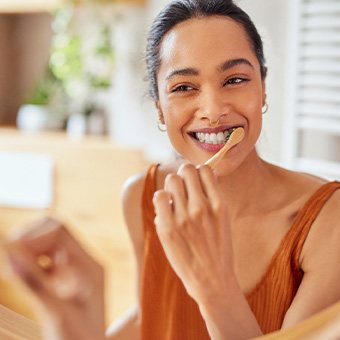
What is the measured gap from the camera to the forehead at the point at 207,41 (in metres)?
0.28

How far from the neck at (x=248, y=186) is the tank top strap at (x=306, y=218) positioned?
0.07ft

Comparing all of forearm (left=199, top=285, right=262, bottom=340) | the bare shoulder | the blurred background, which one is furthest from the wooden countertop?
forearm (left=199, top=285, right=262, bottom=340)

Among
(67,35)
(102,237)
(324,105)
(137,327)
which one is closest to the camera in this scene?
(137,327)

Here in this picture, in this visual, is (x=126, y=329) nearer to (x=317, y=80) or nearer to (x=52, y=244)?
(x=52, y=244)

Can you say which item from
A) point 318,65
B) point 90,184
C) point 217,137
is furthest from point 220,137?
point 90,184

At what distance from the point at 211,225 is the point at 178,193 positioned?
0.6 inches

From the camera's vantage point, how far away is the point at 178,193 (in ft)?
0.77

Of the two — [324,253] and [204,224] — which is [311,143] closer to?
[324,253]

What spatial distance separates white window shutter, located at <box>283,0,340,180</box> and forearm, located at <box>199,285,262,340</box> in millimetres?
628

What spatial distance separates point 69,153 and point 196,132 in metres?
1.13

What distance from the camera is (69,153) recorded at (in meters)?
1.41

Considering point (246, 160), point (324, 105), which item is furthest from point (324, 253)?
point (324, 105)

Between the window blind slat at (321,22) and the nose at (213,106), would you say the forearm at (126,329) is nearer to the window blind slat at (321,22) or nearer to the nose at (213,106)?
the nose at (213,106)

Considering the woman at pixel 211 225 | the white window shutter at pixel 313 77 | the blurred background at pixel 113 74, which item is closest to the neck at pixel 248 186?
the woman at pixel 211 225
